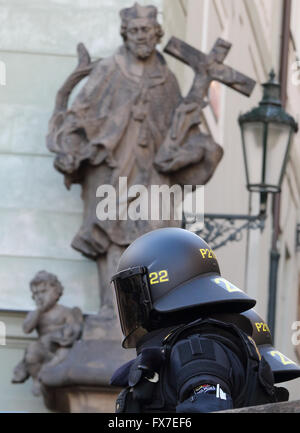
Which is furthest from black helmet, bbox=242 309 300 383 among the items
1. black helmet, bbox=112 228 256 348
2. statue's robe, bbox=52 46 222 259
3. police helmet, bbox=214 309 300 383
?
statue's robe, bbox=52 46 222 259

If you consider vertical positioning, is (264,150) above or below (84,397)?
above

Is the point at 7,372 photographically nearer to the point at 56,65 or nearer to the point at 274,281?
the point at 56,65

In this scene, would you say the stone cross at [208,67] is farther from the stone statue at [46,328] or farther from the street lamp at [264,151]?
the stone statue at [46,328]

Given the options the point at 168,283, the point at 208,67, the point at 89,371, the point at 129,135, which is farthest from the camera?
the point at 208,67

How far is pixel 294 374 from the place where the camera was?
456 cm

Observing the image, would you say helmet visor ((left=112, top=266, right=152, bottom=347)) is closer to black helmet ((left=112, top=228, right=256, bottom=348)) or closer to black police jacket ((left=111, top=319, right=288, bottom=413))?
black helmet ((left=112, top=228, right=256, bottom=348))

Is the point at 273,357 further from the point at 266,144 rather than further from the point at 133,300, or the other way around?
the point at 266,144

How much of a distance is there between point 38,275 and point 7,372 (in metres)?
0.67

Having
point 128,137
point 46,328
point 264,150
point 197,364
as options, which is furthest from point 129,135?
point 197,364

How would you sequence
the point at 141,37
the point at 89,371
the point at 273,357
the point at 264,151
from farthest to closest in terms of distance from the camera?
the point at 264,151 → the point at 141,37 → the point at 89,371 → the point at 273,357

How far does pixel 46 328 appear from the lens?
760 centimetres

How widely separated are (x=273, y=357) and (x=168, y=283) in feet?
4.46
